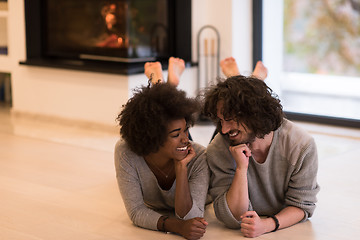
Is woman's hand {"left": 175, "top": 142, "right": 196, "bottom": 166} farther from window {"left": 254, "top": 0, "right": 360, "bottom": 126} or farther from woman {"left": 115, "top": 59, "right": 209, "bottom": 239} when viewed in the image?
window {"left": 254, "top": 0, "right": 360, "bottom": 126}

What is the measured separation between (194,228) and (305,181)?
469 millimetres

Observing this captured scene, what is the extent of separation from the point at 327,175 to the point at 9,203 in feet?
5.51

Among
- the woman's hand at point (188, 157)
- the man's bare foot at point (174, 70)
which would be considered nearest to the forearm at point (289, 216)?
the woman's hand at point (188, 157)

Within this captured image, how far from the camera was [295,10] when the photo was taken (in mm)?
5262

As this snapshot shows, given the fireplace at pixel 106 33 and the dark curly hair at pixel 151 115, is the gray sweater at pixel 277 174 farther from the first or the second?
the fireplace at pixel 106 33

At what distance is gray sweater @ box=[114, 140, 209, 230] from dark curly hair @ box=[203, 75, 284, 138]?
0.32 meters

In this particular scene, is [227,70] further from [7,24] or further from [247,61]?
[7,24]

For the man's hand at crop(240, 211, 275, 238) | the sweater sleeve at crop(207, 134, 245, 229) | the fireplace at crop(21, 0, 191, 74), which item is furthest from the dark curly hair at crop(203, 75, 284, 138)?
the fireplace at crop(21, 0, 191, 74)

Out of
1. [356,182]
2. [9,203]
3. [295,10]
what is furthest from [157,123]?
[295,10]

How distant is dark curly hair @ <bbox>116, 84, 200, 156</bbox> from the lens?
2217mm

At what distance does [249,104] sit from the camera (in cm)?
213

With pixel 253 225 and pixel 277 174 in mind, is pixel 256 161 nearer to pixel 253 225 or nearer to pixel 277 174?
pixel 277 174

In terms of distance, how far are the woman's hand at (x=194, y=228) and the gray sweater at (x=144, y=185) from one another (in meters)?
0.05

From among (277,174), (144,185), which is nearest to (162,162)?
(144,185)
